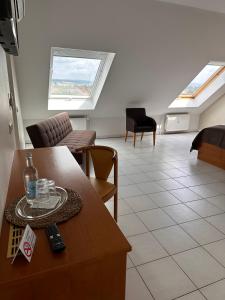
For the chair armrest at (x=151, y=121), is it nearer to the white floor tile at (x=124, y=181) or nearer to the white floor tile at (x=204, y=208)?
the white floor tile at (x=124, y=181)

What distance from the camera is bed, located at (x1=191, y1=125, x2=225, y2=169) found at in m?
3.50

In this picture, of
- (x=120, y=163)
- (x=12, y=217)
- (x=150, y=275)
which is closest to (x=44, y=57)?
(x=120, y=163)

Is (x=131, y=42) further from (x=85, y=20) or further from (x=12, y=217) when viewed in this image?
(x=12, y=217)

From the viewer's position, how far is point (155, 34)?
3389 mm

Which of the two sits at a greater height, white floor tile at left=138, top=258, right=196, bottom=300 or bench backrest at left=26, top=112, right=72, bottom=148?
bench backrest at left=26, top=112, right=72, bottom=148

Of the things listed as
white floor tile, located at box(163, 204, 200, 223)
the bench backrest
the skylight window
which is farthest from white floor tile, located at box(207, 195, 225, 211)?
the skylight window

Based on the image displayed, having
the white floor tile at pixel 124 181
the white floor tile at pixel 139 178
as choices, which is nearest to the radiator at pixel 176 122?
the white floor tile at pixel 139 178

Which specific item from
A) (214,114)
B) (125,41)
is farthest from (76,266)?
(214,114)

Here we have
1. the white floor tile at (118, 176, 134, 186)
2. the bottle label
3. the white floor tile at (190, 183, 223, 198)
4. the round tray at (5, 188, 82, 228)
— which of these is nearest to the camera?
the round tray at (5, 188, 82, 228)

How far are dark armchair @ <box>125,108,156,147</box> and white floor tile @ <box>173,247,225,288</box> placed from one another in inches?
133

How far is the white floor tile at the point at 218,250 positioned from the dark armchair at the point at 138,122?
10.7 feet

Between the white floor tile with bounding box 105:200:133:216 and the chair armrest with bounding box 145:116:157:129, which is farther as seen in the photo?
the chair armrest with bounding box 145:116:157:129

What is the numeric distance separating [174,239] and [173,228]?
0.51 feet

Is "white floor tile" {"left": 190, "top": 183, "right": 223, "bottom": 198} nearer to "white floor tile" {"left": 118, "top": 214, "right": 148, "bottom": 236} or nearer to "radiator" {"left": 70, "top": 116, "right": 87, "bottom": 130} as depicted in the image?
"white floor tile" {"left": 118, "top": 214, "right": 148, "bottom": 236}
